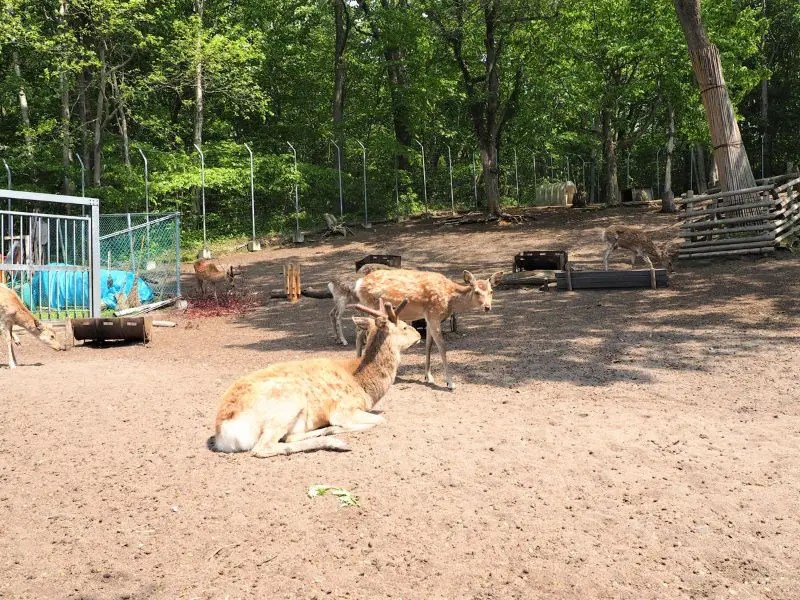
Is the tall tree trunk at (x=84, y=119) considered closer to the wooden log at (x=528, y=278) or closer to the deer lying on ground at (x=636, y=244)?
the wooden log at (x=528, y=278)

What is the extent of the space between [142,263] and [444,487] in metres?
15.2

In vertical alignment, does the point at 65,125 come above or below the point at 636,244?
above

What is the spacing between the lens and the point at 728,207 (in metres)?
17.0

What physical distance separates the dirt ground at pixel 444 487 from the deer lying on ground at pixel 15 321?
64.7 inches

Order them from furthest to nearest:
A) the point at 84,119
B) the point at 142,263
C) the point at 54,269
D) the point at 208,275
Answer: the point at 84,119
the point at 142,263
the point at 208,275
the point at 54,269

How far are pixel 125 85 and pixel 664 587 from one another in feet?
85.2

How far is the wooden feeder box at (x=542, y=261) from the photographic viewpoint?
1705 centimetres


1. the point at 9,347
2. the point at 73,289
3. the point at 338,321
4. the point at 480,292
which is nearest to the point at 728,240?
the point at 338,321

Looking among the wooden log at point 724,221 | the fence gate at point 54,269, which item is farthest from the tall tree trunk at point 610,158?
the fence gate at point 54,269

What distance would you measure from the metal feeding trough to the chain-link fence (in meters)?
3.68

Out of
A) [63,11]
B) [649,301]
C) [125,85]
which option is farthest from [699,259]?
[63,11]

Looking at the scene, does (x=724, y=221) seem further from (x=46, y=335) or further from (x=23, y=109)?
(x=23, y=109)

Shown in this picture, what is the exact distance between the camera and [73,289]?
1642 cm

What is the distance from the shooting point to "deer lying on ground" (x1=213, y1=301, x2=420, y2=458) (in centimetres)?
564
